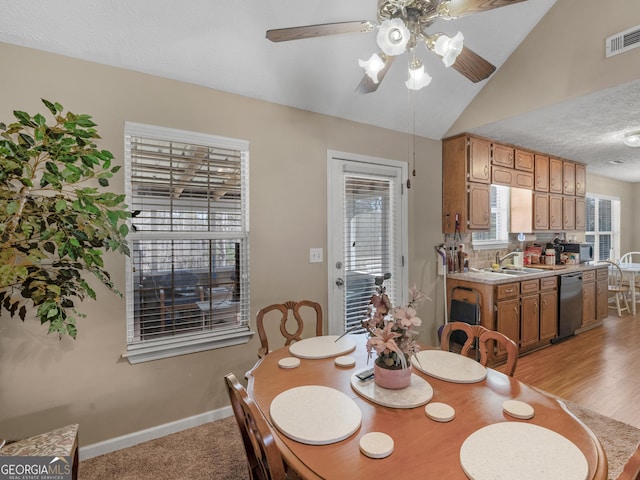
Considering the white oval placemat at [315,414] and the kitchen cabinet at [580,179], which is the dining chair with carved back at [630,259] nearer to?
the kitchen cabinet at [580,179]

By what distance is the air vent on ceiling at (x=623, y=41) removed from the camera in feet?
7.22

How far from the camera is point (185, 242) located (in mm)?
2305

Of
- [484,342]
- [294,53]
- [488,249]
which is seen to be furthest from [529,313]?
[294,53]

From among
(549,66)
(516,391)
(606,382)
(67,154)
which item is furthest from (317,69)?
(606,382)

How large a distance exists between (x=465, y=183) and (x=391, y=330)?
273 cm

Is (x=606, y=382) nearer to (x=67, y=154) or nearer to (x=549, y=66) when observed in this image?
(x=549, y=66)

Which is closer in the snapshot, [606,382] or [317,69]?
[317,69]

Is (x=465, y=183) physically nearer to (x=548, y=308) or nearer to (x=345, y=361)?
(x=548, y=308)

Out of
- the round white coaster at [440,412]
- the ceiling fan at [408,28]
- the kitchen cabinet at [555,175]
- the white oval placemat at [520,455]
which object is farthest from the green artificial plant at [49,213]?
the kitchen cabinet at [555,175]

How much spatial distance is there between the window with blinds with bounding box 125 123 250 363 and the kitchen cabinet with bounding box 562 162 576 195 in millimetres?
4635

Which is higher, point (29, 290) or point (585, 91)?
point (585, 91)

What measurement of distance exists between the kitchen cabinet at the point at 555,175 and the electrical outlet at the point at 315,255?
11.9 ft

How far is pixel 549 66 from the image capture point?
267 cm

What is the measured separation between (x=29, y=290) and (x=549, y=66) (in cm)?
387
